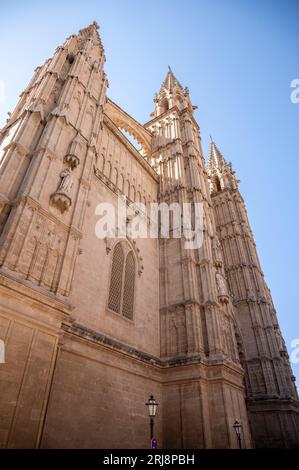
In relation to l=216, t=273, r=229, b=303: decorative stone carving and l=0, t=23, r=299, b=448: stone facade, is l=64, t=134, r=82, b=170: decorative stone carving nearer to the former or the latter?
l=0, t=23, r=299, b=448: stone facade

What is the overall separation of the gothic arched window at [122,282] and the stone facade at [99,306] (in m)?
0.07

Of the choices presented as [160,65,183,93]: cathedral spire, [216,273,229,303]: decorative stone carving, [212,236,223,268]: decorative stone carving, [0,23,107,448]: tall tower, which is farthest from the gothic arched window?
[160,65,183,93]: cathedral spire

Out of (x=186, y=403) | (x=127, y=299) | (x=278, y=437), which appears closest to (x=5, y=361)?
(x=127, y=299)

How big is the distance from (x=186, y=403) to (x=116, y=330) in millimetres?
4962

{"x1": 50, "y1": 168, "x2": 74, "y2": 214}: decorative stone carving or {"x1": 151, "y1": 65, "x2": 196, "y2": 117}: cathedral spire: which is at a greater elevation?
{"x1": 151, "y1": 65, "x2": 196, "y2": 117}: cathedral spire

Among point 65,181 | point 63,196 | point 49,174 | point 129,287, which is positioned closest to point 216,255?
point 129,287

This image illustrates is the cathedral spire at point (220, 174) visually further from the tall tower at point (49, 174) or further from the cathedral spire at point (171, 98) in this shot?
the tall tower at point (49, 174)

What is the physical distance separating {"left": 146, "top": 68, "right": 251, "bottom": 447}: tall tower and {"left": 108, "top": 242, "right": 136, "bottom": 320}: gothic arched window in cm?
298

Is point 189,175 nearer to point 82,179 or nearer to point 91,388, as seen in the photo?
point 82,179

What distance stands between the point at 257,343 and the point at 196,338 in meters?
13.6

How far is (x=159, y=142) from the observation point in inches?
1217

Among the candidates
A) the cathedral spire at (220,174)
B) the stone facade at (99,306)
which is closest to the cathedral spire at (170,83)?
the cathedral spire at (220,174)

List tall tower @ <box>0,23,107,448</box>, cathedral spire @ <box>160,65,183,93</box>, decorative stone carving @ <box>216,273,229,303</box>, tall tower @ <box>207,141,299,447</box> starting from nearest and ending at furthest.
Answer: tall tower @ <box>0,23,107,448</box> < decorative stone carving @ <box>216,273,229,303</box> < tall tower @ <box>207,141,299,447</box> < cathedral spire @ <box>160,65,183,93</box>

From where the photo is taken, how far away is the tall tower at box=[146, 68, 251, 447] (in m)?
14.5
